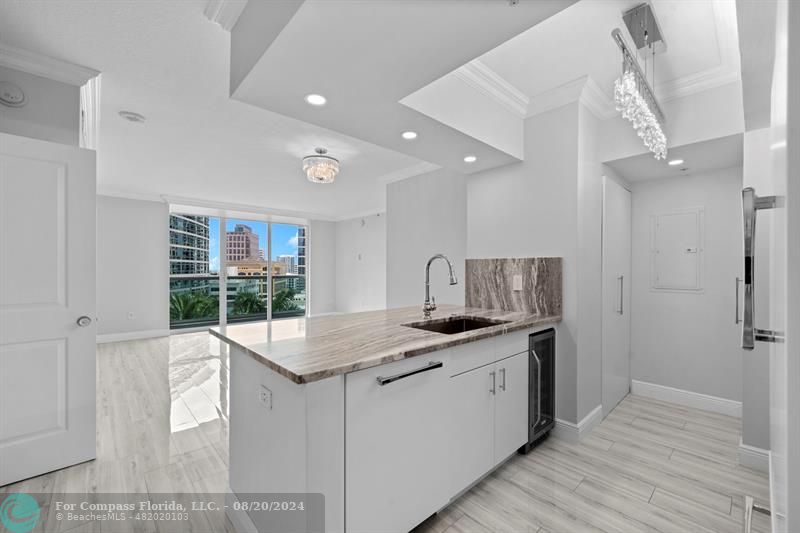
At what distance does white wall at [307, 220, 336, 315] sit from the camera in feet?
28.2

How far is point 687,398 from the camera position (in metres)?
3.11

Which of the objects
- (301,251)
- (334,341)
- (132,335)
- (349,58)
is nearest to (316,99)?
(349,58)

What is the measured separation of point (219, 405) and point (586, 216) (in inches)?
136

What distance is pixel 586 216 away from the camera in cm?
262

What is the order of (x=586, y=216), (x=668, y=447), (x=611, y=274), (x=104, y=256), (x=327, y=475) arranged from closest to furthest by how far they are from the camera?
1. (x=327, y=475)
2. (x=668, y=447)
3. (x=586, y=216)
4. (x=611, y=274)
5. (x=104, y=256)

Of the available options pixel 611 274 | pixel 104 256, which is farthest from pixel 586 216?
pixel 104 256

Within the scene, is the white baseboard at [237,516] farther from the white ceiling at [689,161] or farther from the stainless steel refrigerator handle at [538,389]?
the white ceiling at [689,161]

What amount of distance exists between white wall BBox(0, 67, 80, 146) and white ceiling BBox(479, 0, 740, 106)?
2693 mm

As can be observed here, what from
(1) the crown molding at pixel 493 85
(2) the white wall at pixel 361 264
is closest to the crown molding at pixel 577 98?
(1) the crown molding at pixel 493 85

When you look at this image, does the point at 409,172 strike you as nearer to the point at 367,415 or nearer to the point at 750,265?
the point at 367,415

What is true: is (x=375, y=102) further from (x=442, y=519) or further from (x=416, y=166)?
(x=416, y=166)

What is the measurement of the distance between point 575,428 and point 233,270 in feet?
22.8

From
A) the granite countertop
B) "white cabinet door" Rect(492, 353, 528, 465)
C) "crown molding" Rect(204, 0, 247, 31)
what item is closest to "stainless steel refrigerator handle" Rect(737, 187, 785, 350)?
the granite countertop

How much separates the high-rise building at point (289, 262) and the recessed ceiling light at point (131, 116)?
531cm
